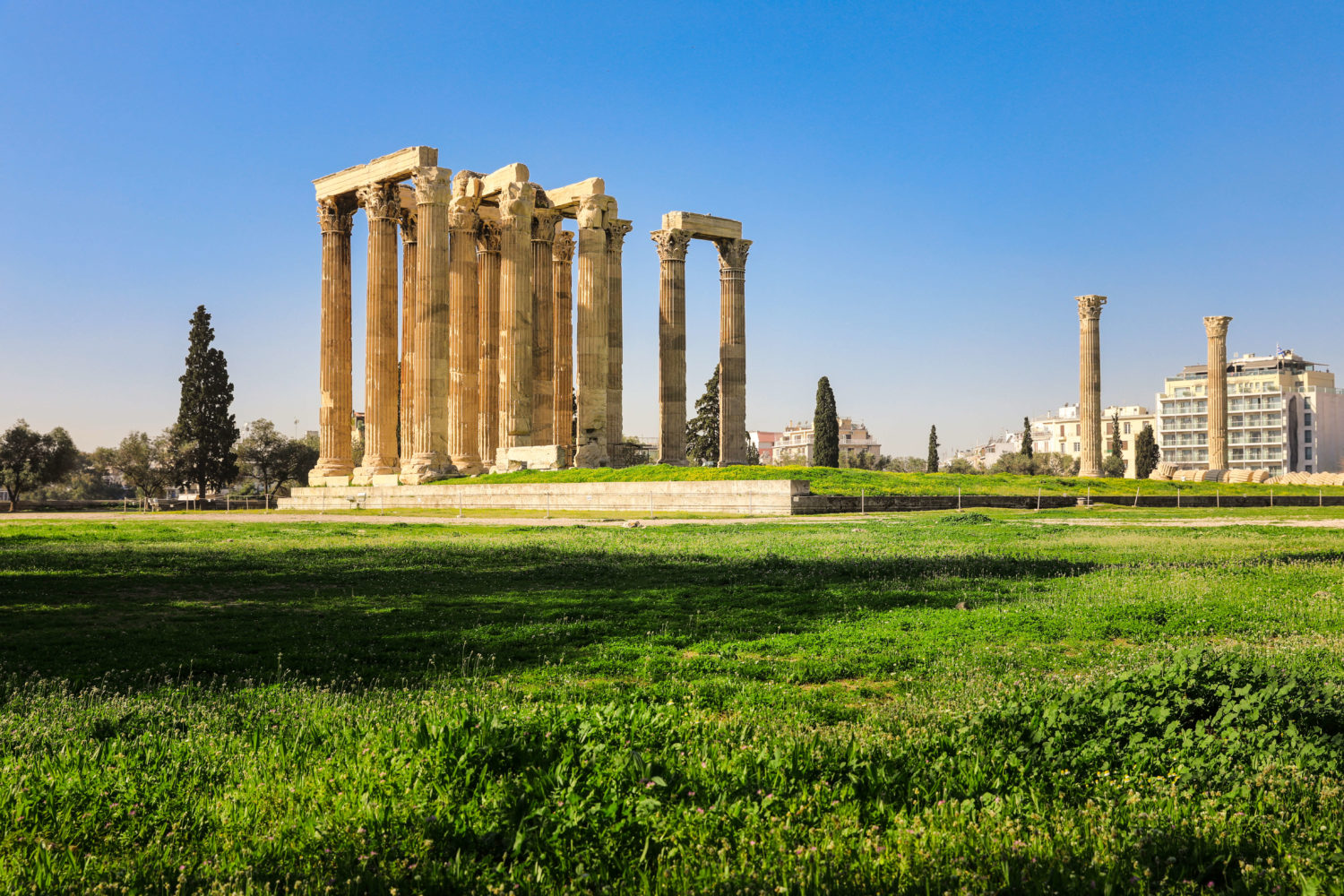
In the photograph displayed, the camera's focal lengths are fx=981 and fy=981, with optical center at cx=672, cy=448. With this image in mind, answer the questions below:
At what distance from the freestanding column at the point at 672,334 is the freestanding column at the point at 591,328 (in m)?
5.21

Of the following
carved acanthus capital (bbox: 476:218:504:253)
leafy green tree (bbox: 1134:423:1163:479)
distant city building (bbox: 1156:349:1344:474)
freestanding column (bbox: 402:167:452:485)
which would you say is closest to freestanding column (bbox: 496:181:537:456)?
freestanding column (bbox: 402:167:452:485)

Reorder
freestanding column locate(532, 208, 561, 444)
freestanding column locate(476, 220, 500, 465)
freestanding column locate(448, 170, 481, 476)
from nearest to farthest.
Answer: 1. freestanding column locate(448, 170, 481, 476)
2. freestanding column locate(476, 220, 500, 465)
3. freestanding column locate(532, 208, 561, 444)

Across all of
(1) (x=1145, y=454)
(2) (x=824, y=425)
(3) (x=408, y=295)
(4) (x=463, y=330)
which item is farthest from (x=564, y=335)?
(1) (x=1145, y=454)

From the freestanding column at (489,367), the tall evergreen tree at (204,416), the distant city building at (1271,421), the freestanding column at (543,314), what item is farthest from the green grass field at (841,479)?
the distant city building at (1271,421)

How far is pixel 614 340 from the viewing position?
182ft

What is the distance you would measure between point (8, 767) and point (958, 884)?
4787mm

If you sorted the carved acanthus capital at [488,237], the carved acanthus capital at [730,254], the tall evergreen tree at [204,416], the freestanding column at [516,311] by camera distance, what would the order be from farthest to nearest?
1. the tall evergreen tree at [204,416]
2. the carved acanthus capital at [730,254]
3. the carved acanthus capital at [488,237]
4. the freestanding column at [516,311]

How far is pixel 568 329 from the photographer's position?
201ft

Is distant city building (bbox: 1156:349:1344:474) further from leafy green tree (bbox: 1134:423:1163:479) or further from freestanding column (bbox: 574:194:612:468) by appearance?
freestanding column (bbox: 574:194:612:468)

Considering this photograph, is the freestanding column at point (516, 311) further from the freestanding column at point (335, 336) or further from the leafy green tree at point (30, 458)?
the leafy green tree at point (30, 458)

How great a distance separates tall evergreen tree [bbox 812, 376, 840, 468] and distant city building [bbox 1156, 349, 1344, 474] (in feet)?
392

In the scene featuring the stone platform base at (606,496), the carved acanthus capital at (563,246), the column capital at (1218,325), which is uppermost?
the carved acanthus capital at (563,246)

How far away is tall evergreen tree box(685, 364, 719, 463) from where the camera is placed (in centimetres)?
9381

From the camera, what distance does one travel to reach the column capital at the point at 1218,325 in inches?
3155
